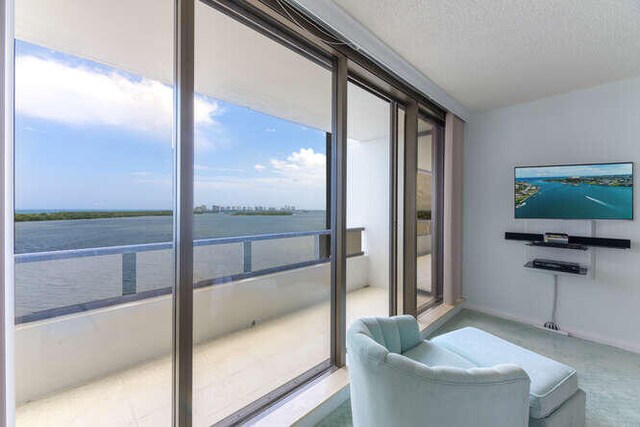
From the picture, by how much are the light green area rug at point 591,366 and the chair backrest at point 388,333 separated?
559mm

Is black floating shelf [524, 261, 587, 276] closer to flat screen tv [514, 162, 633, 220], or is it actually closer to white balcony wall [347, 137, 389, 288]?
flat screen tv [514, 162, 633, 220]

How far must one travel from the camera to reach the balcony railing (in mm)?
1455

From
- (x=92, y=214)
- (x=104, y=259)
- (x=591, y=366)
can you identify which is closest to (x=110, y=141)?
(x=92, y=214)

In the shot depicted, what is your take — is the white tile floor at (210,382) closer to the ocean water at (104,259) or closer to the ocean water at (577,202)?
the ocean water at (104,259)

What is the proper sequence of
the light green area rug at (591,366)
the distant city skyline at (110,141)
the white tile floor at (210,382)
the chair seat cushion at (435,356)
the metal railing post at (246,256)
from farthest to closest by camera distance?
the metal railing post at (246,256)
the light green area rug at (591,366)
the chair seat cushion at (435,356)
the white tile floor at (210,382)
the distant city skyline at (110,141)

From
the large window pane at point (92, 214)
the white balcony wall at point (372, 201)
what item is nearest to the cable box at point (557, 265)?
the white balcony wall at point (372, 201)

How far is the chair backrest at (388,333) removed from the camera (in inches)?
58.8

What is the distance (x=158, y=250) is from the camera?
5.03 feet

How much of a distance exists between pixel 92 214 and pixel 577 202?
3928mm

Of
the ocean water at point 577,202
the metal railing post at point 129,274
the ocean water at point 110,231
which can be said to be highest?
the ocean water at point 577,202

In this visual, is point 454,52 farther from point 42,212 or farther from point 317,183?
point 42,212

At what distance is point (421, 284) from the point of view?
3.58m

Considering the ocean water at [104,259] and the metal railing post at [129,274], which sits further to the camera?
the metal railing post at [129,274]

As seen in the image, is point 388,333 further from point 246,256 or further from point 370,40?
→ point 370,40
